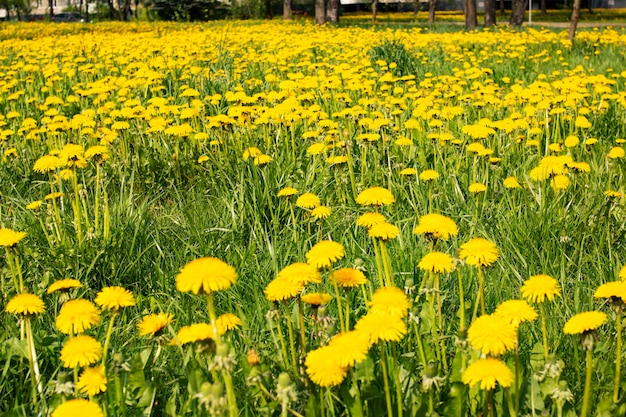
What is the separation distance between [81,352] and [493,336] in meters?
0.84

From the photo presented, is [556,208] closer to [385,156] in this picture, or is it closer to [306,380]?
[385,156]

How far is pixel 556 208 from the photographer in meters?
2.98

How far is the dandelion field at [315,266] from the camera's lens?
1469 millimetres

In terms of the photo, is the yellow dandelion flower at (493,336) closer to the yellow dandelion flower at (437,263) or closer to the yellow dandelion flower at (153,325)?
the yellow dandelion flower at (437,263)

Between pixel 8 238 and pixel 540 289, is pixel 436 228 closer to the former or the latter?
pixel 540 289

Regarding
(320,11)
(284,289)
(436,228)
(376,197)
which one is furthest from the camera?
(320,11)

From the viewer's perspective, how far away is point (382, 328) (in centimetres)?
129

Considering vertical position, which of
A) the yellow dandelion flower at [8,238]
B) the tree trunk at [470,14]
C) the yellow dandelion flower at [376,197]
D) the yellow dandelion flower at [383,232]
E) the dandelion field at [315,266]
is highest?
the tree trunk at [470,14]

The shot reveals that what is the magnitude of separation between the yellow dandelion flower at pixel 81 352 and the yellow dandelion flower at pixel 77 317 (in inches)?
2.4

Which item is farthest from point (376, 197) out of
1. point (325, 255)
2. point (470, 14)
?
point (470, 14)

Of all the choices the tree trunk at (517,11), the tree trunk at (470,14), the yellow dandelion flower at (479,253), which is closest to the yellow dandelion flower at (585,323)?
the yellow dandelion flower at (479,253)

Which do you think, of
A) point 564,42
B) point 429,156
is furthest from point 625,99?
point 564,42

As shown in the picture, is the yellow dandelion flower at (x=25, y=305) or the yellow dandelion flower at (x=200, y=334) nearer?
the yellow dandelion flower at (x=200, y=334)

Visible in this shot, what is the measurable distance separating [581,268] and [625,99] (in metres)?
2.23
